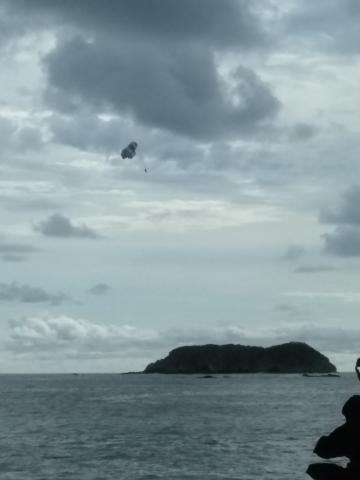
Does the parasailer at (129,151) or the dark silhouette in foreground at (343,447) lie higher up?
the parasailer at (129,151)

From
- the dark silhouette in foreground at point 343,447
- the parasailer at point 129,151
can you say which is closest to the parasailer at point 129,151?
the parasailer at point 129,151

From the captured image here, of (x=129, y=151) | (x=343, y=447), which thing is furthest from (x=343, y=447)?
(x=129, y=151)

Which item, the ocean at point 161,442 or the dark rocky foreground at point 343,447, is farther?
the ocean at point 161,442

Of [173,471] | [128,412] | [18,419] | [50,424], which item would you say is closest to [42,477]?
[173,471]

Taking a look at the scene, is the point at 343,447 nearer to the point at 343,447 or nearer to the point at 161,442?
the point at 343,447

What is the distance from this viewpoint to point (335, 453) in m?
27.9

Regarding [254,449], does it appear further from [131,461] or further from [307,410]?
[307,410]

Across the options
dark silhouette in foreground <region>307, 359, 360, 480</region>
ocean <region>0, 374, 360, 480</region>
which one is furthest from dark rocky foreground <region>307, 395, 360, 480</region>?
ocean <region>0, 374, 360, 480</region>

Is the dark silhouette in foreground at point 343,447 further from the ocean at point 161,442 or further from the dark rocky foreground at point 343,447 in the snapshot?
the ocean at point 161,442

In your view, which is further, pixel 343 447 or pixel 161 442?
pixel 161 442

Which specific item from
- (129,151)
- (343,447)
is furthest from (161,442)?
(343,447)

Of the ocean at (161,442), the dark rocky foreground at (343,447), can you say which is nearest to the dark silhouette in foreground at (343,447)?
the dark rocky foreground at (343,447)

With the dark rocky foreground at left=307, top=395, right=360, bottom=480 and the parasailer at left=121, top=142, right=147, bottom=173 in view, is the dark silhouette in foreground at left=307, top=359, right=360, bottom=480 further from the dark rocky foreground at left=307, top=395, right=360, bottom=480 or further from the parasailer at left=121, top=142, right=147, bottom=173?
the parasailer at left=121, top=142, right=147, bottom=173

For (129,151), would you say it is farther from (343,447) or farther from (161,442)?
(343,447)
